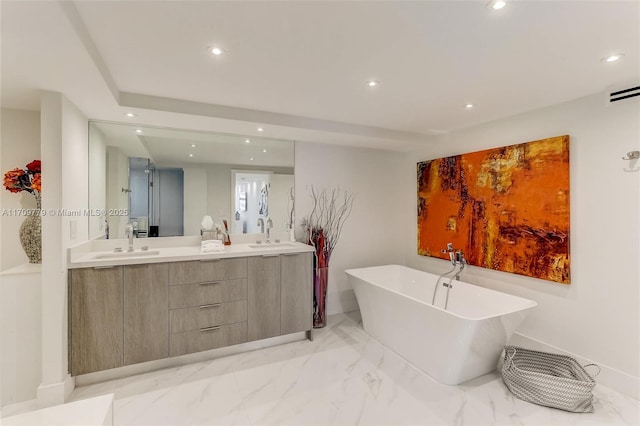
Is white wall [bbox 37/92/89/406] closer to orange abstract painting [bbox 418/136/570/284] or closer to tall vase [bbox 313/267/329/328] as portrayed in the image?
tall vase [bbox 313/267/329/328]

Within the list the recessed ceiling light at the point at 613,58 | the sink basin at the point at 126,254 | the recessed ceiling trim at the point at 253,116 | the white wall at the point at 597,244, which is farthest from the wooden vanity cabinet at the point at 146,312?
the recessed ceiling light at the point at 613,58

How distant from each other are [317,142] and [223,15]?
242cm

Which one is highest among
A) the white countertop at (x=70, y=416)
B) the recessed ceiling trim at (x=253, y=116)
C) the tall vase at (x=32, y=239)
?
the recessed ceiling trim at (x=253, y=116)

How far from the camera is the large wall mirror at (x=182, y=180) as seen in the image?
2918mm

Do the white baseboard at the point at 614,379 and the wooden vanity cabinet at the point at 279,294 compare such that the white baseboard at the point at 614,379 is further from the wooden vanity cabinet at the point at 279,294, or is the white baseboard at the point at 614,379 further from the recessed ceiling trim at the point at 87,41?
the recessed ceiling trim at the point at 87,41

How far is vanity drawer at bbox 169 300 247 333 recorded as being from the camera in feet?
8.75

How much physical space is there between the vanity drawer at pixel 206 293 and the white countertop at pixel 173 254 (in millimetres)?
255

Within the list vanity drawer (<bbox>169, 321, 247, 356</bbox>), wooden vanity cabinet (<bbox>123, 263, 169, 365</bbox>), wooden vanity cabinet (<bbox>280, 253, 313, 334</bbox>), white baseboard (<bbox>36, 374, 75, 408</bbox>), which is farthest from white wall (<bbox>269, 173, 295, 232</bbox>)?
white baseboard (<bbox>36, 374, 75, 408</bbox>)

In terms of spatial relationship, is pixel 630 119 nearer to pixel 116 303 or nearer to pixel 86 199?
pixel 116 303

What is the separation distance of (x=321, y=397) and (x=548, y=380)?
1.69 meters

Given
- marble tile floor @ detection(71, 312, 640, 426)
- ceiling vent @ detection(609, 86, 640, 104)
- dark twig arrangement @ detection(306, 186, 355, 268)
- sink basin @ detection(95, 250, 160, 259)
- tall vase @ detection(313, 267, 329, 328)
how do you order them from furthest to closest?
dark twig arrangement @ detection(306, 186, 355, 268) → tall vase @ detection(313, 267, 329, 328) → sink basin @ detection(95, 250, 160, 259) → ceiling vent @ detection(609, 86, 640, 104) → marble tile floor @ detection(71, 312, 640, 426)

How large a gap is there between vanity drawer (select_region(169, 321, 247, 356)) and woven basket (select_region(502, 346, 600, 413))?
2.35 meters

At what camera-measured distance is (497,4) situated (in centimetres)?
140

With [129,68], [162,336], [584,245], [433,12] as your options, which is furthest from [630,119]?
[162,336]
